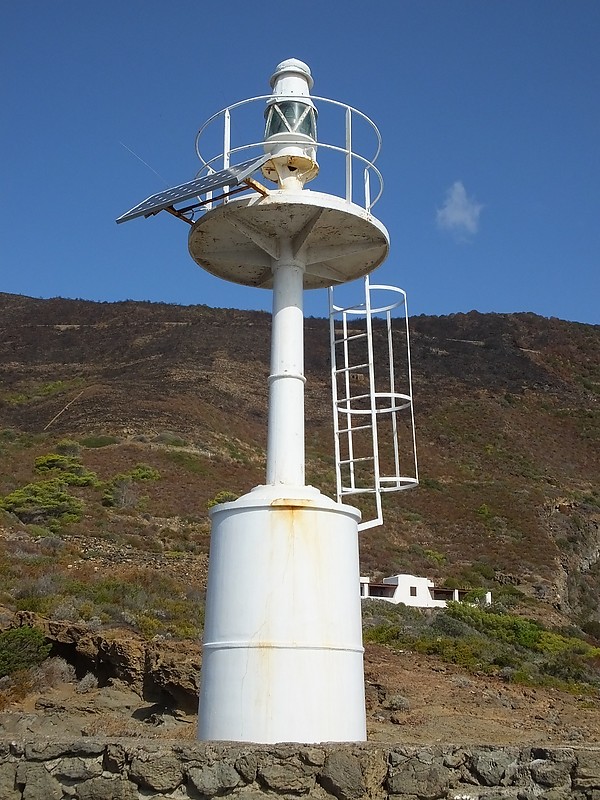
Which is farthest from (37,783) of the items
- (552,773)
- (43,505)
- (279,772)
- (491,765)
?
(43,505)

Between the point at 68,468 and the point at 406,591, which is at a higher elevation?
the point at 68,468

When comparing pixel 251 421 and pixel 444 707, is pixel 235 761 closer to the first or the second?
pixel 444 707

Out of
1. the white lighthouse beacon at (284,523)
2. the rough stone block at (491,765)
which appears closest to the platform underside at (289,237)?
the white lighthouse beacon at (284,523)

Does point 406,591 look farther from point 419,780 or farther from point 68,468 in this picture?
point 419,780

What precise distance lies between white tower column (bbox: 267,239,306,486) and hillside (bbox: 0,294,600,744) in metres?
10.4

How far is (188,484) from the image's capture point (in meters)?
37.5

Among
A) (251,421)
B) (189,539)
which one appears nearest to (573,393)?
(251,421)

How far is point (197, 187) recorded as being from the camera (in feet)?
23.2

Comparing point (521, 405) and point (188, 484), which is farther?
point (521, 405)

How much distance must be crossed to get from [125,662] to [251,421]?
3986 centimetres

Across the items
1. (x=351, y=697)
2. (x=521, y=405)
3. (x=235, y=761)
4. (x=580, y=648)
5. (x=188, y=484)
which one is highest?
(x=521, y=405)

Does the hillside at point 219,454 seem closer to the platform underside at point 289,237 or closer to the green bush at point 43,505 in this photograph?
the green bush at point 43,505

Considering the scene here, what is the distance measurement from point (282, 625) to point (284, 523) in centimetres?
77

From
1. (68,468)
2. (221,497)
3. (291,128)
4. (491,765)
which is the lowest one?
(491,765)
